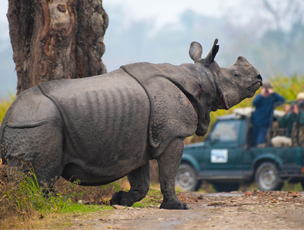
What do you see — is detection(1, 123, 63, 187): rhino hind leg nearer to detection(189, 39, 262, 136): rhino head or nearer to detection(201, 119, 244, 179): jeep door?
detection(189, 39, 262, 136): rhino head

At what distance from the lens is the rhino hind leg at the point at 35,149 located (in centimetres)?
482

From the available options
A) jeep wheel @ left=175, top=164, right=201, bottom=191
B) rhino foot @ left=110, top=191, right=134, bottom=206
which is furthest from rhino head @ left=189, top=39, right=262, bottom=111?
jeep wheel @ left=175, top=164, right=201, bottom=191

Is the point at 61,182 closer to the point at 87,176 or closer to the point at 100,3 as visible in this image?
the point at 87,176

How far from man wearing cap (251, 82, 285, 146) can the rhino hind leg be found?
901 cm

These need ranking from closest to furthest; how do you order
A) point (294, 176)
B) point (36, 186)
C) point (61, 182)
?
point (36, 186), point (61, 182), point (294, 176)

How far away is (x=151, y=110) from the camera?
532cm

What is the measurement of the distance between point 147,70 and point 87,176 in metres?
1.36

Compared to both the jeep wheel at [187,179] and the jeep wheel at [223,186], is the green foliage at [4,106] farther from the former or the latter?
the jeep wheel at [223,186]

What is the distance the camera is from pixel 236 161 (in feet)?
44.5

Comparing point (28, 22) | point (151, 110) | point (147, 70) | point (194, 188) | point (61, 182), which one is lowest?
point (194, 188)

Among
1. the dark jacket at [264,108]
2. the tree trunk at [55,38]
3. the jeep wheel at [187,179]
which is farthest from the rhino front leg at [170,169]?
→ the jeep wheel at [187,179]

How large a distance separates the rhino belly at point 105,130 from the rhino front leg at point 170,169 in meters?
0.25

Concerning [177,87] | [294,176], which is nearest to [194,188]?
[294,176]

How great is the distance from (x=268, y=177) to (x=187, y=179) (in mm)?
2487
